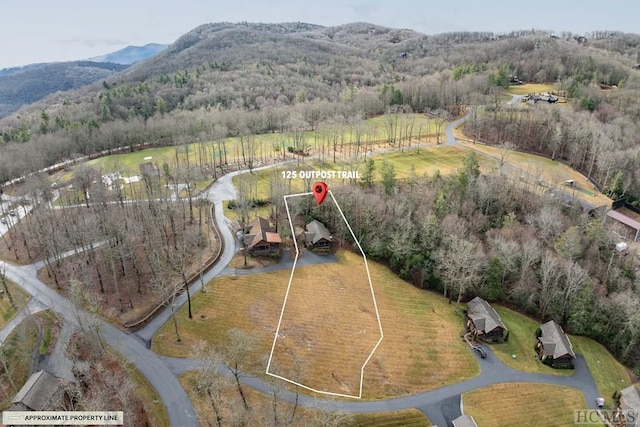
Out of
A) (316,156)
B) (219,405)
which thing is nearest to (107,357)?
(219,405)

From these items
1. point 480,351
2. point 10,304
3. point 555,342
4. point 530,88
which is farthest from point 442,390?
point 530,88

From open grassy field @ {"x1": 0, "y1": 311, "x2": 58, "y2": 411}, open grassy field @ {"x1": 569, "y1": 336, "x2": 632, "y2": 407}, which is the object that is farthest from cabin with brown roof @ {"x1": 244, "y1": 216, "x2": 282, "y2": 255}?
open grassy field @ {"x1": 569, "y1": 336, "x2": 632, "y2": 407}

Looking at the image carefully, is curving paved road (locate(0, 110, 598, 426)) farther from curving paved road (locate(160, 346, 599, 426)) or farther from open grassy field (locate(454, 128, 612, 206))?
open grassy field (locate(454, 128, 612, 206))

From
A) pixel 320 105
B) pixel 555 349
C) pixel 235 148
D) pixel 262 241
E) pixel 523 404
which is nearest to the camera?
pixel 523 404

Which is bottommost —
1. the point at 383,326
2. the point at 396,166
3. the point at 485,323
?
the point at 383,326

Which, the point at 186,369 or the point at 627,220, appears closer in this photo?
the point at 186,369

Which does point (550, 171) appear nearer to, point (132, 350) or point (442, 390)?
point (442, 390)
